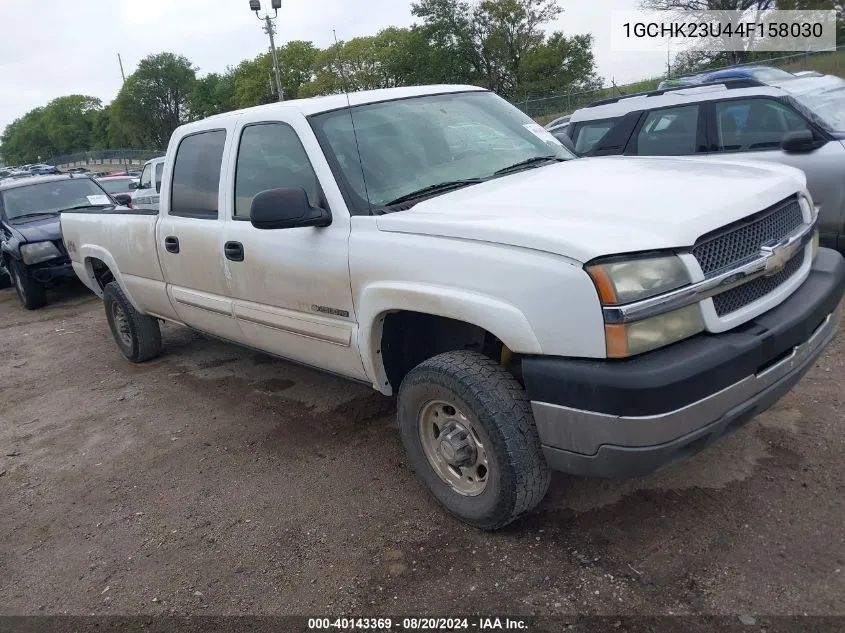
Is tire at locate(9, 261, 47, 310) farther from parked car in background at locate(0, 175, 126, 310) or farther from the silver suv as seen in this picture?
the silver suv

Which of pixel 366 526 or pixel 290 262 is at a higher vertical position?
pixel 290 262

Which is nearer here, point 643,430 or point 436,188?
point 643,430

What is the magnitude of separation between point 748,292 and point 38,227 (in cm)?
949

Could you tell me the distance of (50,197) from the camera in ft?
33.7

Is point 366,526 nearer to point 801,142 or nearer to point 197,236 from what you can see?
point 197,236

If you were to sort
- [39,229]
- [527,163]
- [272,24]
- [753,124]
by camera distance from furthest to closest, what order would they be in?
[272,24] → [39,229] → [753,124] → [527,163]

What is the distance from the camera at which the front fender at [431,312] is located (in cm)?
252

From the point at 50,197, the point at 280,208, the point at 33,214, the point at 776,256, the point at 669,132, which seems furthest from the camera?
the point at 50,197

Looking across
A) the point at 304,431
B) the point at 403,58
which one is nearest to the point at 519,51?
the point at 403,58

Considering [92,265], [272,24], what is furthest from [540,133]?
[272,24]

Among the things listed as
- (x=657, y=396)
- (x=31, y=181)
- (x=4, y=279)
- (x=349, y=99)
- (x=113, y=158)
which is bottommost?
(x=4, y=279)

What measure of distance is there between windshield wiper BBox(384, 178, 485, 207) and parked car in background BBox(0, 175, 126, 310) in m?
6.39

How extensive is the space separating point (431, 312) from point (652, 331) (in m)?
0.89

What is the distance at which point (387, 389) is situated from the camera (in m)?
3.41
